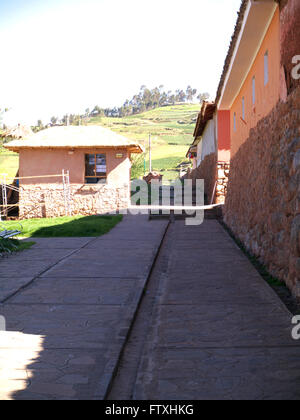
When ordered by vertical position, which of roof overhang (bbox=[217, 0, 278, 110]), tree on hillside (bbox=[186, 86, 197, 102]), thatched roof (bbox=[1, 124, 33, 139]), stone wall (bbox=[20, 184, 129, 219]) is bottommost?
stone wall (bbox=[20, 184, 129, 219])

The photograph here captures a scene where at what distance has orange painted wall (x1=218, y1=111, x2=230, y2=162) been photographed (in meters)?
16.9

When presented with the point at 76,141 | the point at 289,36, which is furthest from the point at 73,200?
the point at 289,36

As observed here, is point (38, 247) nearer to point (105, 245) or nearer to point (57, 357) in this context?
point (105, 245)

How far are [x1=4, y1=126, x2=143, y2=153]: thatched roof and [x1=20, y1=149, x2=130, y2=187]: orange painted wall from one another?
0.41 m

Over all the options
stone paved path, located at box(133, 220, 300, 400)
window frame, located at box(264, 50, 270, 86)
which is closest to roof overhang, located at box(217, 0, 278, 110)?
window frame, located at box(264, 50, 270, 86)

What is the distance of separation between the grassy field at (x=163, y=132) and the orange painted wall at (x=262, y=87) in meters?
41.0

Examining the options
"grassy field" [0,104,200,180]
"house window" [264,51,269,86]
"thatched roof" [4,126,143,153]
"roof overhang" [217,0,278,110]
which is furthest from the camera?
"grassy field" [0,104,200,180]

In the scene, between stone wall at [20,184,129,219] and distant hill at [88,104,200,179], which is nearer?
stone wall at [20,184,129,219]

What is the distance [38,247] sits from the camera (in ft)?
35.2

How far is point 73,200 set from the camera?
20172 mm

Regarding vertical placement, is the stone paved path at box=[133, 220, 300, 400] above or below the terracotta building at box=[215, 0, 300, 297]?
below

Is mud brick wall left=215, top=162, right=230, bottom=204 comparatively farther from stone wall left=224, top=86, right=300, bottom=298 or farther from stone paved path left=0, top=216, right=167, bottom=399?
stone paved path left=0, top=216, right=167, bottom=399

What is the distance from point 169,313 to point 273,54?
14.7 feet
